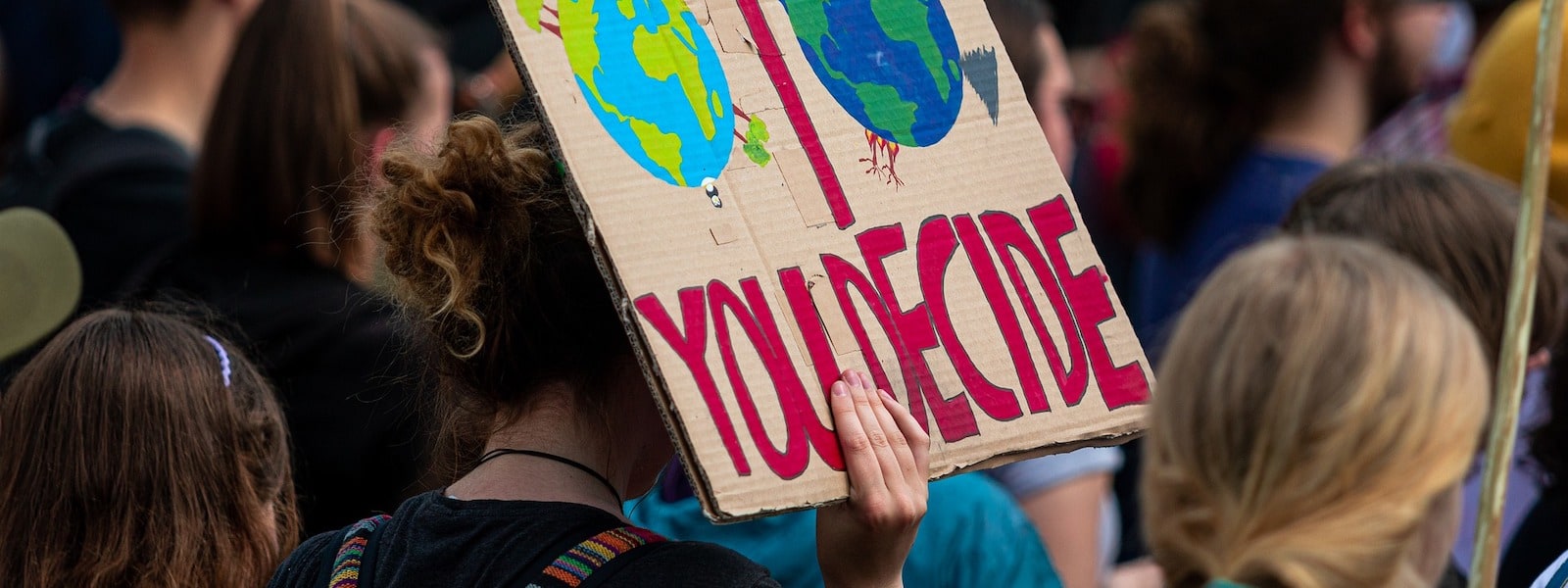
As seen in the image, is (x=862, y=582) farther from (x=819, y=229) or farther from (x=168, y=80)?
(x=168, y=80)

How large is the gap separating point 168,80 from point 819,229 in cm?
221

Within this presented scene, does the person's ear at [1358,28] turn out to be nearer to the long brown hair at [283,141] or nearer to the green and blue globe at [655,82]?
the long brown hair at [283,141]

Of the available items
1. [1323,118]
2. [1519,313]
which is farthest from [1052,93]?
[1519,313]

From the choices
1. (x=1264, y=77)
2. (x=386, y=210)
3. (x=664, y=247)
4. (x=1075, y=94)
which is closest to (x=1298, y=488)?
(x=664, y=247)

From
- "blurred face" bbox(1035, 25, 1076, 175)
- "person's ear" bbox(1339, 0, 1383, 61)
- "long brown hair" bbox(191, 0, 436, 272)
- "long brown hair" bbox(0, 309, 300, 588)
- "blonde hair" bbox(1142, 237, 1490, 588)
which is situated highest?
"long brown hair" bbox(191, 0, 436, 272)

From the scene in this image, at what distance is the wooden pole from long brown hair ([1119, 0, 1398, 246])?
6.41 feet

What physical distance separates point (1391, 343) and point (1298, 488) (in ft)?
0.43

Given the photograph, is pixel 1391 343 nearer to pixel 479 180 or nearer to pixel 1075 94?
pixel 479 180

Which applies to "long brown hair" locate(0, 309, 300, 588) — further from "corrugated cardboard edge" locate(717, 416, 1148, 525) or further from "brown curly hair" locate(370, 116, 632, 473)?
"corrugated cardboard edge" locate(717, 416, 1148, 525)

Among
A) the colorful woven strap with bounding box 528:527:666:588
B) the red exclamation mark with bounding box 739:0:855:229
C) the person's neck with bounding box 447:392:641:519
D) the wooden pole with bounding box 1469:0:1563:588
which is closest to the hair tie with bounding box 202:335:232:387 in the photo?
the person's neck with bounding box 447:392:641:519

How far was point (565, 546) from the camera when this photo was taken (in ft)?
4.31

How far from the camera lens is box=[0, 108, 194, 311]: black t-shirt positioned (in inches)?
108

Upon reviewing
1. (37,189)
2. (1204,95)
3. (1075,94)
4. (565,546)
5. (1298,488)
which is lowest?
(1075,94)

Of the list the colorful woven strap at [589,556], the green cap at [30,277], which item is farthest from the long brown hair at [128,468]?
the colorful woven strap at [589,556]
